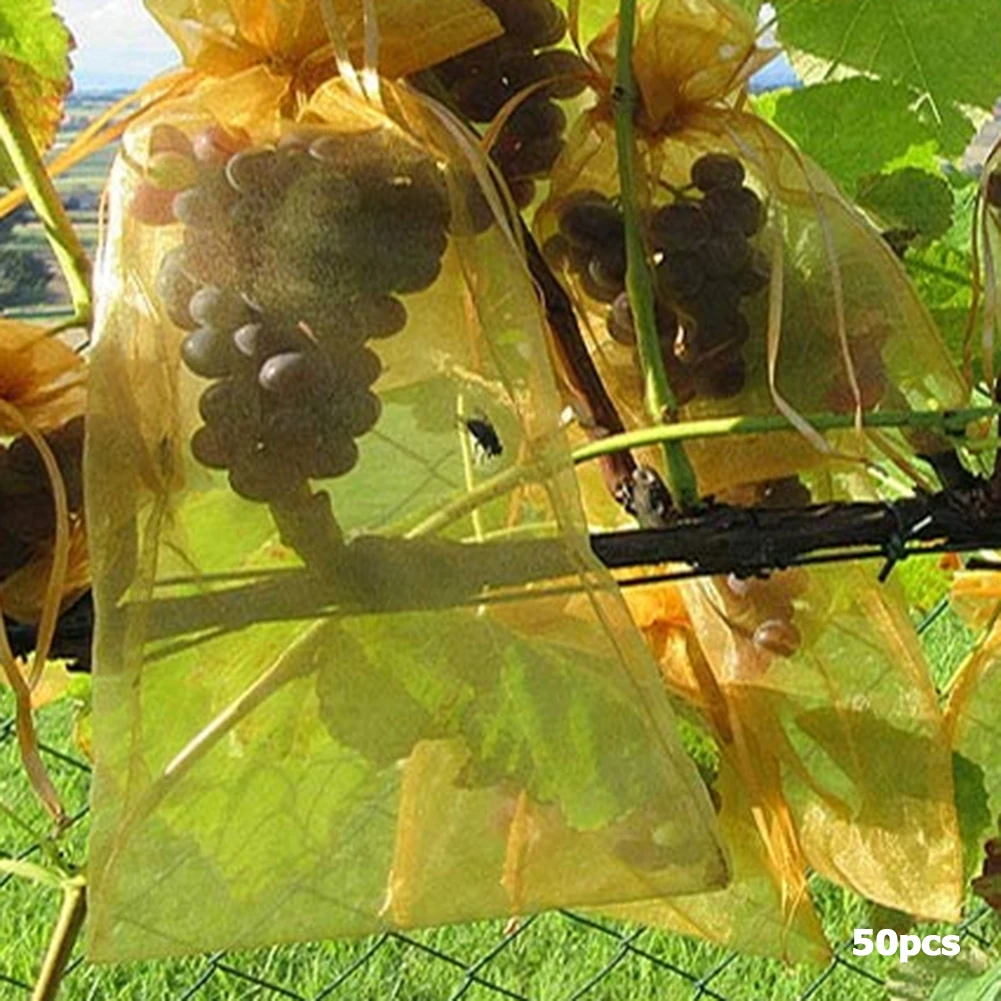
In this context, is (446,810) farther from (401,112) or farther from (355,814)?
(401,112)

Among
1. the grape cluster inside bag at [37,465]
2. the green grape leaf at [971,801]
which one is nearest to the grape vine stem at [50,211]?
the grape cluster inside bag at [37,465]

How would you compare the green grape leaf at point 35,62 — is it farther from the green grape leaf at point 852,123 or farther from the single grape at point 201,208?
the green grape leaf at point 852,123

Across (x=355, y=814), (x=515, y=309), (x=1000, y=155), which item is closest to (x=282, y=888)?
(x=355, y=814)

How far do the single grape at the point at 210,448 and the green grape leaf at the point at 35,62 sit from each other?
0.54 ft

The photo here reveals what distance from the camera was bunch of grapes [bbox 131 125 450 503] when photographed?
0.43m

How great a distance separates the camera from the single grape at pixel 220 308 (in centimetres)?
43

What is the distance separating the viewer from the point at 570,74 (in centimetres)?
50

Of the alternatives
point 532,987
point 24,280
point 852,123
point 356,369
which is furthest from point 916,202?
point 532,987

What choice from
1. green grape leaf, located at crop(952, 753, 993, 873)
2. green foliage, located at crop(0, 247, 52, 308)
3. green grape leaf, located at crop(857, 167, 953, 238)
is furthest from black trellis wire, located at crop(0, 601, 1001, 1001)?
green grape leaf, located at crop(857, 167, 953, 238)

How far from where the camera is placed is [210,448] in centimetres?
43

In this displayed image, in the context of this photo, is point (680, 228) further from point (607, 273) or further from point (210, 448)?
point (210, 448)

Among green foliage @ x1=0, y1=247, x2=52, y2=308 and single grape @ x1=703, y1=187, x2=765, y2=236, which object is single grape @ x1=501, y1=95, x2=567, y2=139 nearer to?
single grape @ x1=703, y1=187, x2=765, y2=236

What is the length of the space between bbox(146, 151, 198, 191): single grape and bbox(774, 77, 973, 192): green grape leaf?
0.89 ft

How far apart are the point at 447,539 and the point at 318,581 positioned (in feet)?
0.11
